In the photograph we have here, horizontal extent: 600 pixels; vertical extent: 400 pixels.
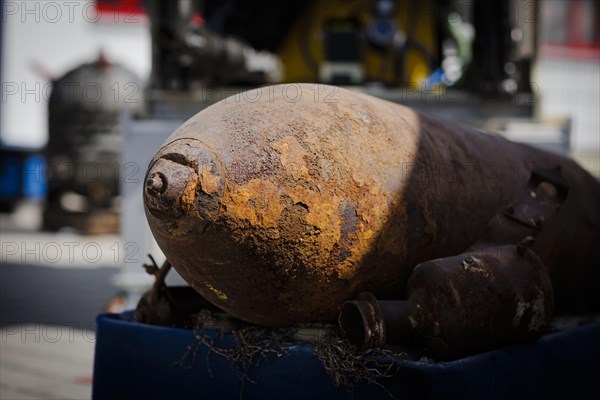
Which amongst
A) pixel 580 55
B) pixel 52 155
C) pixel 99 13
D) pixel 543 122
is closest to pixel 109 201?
pixel 52 155

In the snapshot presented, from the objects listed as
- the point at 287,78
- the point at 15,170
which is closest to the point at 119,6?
the point at 15,170

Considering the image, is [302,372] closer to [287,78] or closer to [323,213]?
[323,213]

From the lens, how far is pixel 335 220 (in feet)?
6.70

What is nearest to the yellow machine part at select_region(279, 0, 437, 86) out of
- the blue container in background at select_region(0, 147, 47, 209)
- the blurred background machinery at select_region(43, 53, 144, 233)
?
the blurred background machinery at select_region(43, 53, 144, 233)

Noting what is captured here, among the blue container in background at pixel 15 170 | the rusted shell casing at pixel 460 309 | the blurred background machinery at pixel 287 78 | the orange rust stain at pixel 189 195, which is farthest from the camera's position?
the blue container in background at pixel 15 170

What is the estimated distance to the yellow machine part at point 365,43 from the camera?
650 cm

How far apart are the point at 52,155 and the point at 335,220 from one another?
7983mm

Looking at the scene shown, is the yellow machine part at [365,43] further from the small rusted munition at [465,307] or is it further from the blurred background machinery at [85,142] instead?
the small rusted munition at [465,307]

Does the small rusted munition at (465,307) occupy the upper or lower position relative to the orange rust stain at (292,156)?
lower

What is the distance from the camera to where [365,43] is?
6320 millimetres

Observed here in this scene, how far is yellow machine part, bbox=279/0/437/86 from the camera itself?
650 cm

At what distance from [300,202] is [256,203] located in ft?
0.36

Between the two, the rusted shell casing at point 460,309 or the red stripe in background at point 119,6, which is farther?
the red stripe in background at point 119,6

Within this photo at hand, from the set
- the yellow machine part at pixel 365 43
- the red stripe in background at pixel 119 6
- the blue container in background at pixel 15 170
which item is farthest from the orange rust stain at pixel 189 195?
the red stripe in background at pixel 119 6
